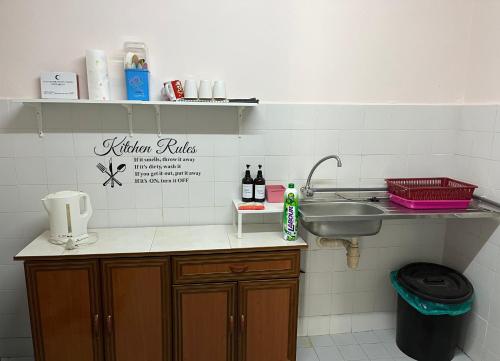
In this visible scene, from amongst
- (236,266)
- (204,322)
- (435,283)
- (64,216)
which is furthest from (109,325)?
(435,283)

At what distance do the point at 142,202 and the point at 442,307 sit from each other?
184 cm

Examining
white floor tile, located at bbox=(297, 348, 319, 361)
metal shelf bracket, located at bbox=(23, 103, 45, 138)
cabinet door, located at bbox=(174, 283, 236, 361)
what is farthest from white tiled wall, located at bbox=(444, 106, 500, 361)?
metal shelf bracket, located at bbox=(23, 103, 45, 138)

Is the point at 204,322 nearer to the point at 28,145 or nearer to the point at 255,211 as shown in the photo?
the point at 255,211

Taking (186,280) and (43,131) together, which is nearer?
(186,280)

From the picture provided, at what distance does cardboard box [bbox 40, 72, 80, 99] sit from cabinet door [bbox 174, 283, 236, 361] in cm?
119

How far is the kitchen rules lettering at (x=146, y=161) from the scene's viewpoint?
2121 millimetres

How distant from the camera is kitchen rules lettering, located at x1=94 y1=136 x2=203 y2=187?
83.5 inches

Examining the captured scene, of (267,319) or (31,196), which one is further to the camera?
(31,196)

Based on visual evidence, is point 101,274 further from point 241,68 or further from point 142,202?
point 241,68

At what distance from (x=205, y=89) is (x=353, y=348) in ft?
6.13

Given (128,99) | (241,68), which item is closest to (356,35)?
(241,68)

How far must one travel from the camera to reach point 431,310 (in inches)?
81.7

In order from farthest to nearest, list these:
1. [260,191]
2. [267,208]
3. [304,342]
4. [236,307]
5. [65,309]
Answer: [304,342] < [260,191] < [267,208] < [236,307] < [65,309]

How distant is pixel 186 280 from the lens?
189 cm
